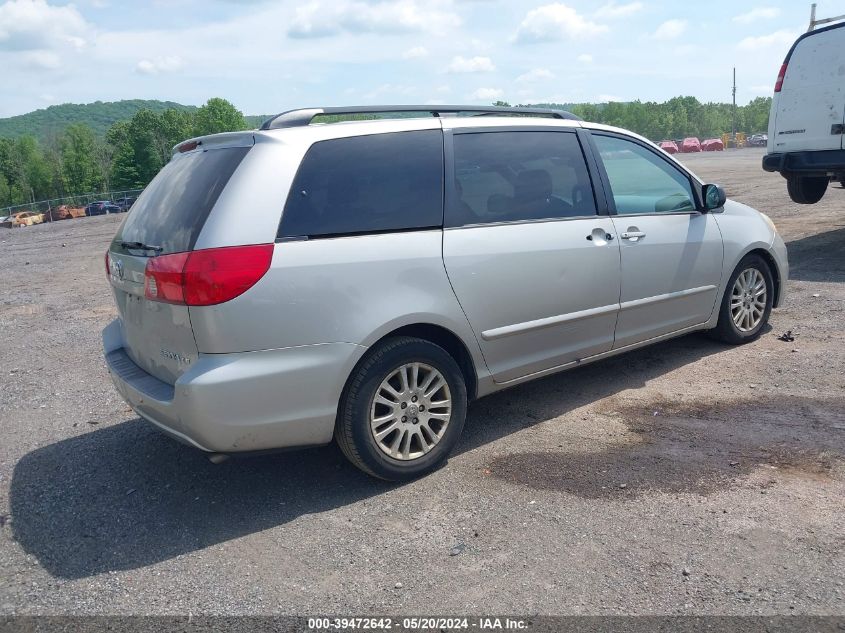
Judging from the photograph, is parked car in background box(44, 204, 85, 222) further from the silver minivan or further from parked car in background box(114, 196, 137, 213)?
the silver minivan

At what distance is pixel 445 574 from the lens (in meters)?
3.20

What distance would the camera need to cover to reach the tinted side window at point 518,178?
172 inches

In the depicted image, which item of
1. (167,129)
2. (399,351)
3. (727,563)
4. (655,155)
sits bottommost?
(727,563)

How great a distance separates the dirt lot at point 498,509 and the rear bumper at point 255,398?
18.3 inches

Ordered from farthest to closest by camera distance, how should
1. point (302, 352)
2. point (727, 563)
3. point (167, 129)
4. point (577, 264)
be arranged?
point (167, 129) < point (577, 264) < point (302, 352) < point (727, 563)

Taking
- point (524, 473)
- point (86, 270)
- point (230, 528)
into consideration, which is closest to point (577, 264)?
point (524, 473)

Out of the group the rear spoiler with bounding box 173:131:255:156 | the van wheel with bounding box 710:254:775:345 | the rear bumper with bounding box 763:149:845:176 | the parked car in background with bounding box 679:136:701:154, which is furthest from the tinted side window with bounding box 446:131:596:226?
the parked car in background with bounding box 679:136:701:154

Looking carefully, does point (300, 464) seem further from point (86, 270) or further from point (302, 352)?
point (86, 270)

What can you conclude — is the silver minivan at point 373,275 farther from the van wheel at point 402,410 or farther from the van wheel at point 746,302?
the van wheel at point 746,302

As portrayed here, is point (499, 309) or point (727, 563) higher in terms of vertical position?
point (499, 309)

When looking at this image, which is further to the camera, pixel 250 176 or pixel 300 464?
pixel 300 464

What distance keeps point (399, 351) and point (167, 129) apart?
391ft

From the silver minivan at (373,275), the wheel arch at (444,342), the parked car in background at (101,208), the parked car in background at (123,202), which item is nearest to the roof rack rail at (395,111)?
the silver minivan at (373,275)

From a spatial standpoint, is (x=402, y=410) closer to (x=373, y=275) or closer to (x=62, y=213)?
(x=373, y=275)
